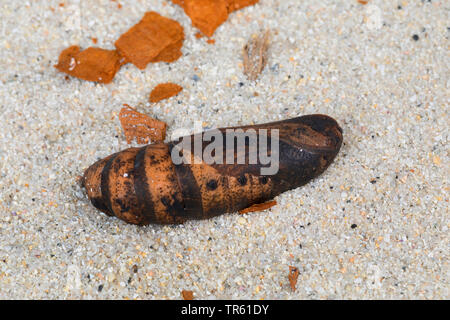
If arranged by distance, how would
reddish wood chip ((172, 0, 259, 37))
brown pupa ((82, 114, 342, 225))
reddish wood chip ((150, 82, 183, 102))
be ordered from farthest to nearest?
reddish wood chip ((172, 0, 259, 37)) → reddish wood chip ((150, 82, 183, 102)) → brown pupa ((82, 114, 342, 225))

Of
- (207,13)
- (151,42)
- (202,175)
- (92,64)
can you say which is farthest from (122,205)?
(207,13)

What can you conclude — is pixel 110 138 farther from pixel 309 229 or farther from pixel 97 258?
pixel 309 229

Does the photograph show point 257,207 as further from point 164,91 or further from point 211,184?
point 164,91

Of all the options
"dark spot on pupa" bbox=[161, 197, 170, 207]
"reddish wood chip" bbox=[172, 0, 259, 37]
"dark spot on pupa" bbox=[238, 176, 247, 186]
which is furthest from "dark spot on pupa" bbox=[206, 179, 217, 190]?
"reddish wood chip" bbox=[172, 0, 259, 37]

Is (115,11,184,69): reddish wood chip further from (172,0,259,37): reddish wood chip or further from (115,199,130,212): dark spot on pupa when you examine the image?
(115,199,130,212): dark spot on pupa

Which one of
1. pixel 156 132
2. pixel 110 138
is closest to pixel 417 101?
pixel 156 132

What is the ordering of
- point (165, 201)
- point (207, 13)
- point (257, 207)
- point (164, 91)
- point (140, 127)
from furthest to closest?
point (207, 13) → point (164, 91) → point (140, 127) → point (257, 207) → point (165, 201)
